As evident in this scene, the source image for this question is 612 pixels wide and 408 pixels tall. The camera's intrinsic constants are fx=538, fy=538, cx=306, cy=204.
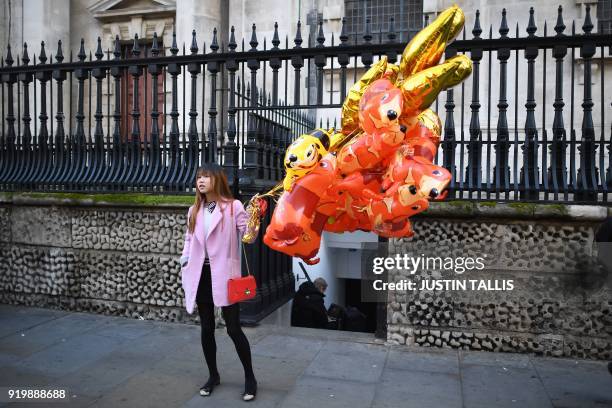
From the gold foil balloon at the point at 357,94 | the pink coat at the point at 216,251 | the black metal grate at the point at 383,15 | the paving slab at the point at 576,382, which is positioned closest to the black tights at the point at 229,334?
the pink coat at the point at 216,251

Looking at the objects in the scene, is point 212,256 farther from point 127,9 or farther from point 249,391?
point 127,9

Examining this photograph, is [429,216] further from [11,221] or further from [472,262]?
[11,221]

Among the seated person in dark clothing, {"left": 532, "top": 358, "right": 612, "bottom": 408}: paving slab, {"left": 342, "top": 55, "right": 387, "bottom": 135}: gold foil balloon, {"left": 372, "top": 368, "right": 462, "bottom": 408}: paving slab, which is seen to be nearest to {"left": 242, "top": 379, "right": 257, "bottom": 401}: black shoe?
{"left": 372, "top": 368, "right": 462, "bottom": 408}: paving slab

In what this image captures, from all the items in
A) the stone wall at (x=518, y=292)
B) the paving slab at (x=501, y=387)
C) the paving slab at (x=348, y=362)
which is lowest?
the paving slab at (x=501, y=387)

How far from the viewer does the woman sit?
4188mm

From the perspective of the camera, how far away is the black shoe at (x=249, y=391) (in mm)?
4219

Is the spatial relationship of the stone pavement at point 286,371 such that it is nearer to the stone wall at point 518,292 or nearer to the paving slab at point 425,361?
the paving slab at point 425,361

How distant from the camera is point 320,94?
5.73m

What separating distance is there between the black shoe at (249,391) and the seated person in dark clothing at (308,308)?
8.42 feet

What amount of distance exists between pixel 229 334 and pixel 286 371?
→ 0.88 m

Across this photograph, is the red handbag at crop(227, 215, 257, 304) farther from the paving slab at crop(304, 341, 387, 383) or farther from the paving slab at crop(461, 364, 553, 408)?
the paving slab at crop(461, 364, 553, 408)

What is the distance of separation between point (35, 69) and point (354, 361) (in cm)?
539

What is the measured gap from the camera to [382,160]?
132 inches

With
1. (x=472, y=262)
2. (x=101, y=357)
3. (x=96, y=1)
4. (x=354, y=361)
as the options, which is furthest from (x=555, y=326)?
(x=96, y=1)
